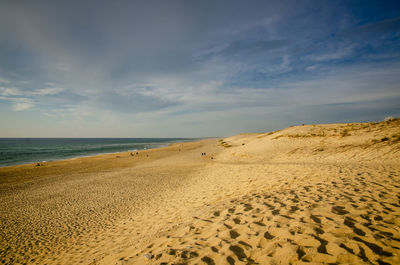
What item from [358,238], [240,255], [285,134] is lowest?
[240,255]

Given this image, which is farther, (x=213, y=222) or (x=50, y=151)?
(x=50, y=151)

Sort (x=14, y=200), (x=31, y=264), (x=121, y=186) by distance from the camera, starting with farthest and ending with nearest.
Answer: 1. (x=121, y=186)
2. (x=14, y=200)
3. (x=31, y=264)

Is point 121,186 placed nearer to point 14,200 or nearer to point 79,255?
point 14,200

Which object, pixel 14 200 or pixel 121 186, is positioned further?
pixel 121 186

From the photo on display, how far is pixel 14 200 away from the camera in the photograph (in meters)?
11.6

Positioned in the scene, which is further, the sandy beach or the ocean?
the ocean

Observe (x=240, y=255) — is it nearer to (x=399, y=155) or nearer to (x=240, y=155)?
(x=399, y=155)

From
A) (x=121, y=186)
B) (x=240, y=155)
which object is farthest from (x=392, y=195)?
(x=240, y=155)

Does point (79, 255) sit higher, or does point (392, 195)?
point (392, 195)

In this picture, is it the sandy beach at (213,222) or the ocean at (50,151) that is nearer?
the sandy beach at (213,222)

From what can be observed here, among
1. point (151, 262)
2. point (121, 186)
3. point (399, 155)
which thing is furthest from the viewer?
point (121, 186)

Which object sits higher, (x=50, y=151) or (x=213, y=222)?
(x=213, y=222)

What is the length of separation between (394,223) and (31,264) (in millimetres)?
10465

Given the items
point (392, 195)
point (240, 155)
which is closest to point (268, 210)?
point (392, 195)
